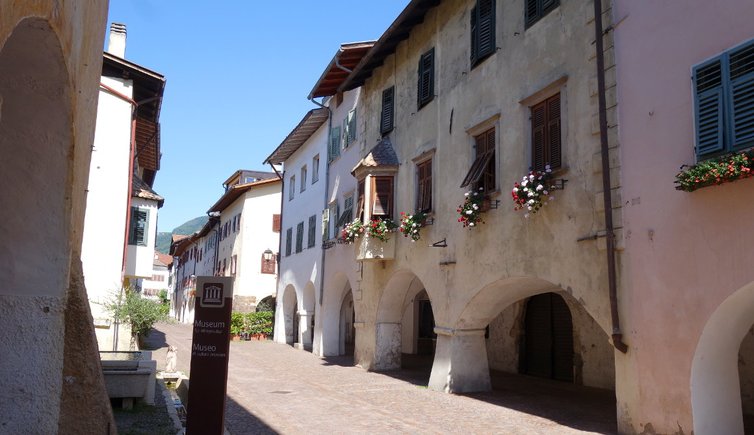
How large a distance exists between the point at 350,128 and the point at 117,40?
8.62 meters

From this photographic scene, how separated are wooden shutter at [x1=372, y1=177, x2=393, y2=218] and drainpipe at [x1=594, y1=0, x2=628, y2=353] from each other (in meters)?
7.73

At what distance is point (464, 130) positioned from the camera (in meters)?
13.3

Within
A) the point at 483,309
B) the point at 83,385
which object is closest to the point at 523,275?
the point at 483,309

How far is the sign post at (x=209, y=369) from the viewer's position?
6730 millimetres

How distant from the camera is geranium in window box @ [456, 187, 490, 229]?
1195 centimetres

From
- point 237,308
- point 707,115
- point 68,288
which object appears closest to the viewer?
point 68,288

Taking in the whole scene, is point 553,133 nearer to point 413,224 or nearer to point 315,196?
point 413,224

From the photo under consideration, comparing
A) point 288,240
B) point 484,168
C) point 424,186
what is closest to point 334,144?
point 288,240

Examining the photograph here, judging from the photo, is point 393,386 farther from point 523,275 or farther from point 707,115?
point 707,115

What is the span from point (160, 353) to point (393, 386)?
1149 cm

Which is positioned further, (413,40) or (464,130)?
(413,40)

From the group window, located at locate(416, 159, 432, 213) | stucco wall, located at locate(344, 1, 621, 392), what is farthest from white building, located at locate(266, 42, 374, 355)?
window, located at locate(416, 159, 432, 213)

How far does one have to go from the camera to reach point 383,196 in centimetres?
1652

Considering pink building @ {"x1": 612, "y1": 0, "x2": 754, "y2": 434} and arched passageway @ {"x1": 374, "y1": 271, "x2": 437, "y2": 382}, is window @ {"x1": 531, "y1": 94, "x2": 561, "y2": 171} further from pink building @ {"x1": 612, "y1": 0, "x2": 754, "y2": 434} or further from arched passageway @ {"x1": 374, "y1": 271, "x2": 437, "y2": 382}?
arched passageway @ {"x1": 374, "y1": 271, "x2": 437, "y2": 382}
